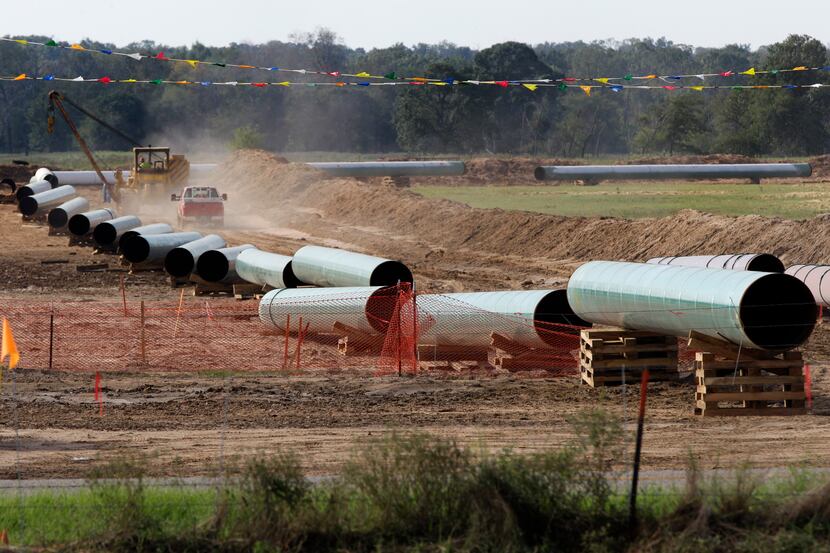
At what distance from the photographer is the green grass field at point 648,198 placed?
5403 centimetres

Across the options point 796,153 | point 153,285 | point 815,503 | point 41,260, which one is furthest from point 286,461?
point 796,153

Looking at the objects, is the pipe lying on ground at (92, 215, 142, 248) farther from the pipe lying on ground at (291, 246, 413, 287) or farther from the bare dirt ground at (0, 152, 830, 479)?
the pipe lying on ground at (291, 246, 413, 287)

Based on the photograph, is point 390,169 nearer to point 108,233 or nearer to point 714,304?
point 108,233

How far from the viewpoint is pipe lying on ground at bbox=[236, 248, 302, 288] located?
1168 inches

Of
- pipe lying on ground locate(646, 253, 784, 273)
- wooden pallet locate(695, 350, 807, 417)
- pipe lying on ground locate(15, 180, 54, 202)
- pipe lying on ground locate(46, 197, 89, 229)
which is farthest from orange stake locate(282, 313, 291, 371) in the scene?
pipe lying on ground locate(15, 180, 54, 202)

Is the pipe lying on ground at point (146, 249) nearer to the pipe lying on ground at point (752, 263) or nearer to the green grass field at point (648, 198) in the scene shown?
the pipe lying on ground at point (752, 263)

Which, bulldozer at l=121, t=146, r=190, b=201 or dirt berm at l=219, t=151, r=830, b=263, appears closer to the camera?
dirt berm at l=219, t=151, r=830, b=263

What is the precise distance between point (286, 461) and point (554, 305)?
12131 mm

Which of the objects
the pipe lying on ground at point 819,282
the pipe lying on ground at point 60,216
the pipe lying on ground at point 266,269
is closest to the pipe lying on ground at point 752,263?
the pipe lying on ground at point 819,282

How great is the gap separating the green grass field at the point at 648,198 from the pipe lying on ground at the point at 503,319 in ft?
92.9

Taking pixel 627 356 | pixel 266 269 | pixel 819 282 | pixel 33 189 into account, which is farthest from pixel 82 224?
pixel 627 356

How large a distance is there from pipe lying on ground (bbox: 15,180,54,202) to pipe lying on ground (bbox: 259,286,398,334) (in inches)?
1415

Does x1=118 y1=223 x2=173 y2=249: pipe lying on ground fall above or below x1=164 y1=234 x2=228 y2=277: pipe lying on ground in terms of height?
above

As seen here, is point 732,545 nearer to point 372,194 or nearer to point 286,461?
point 286,461
